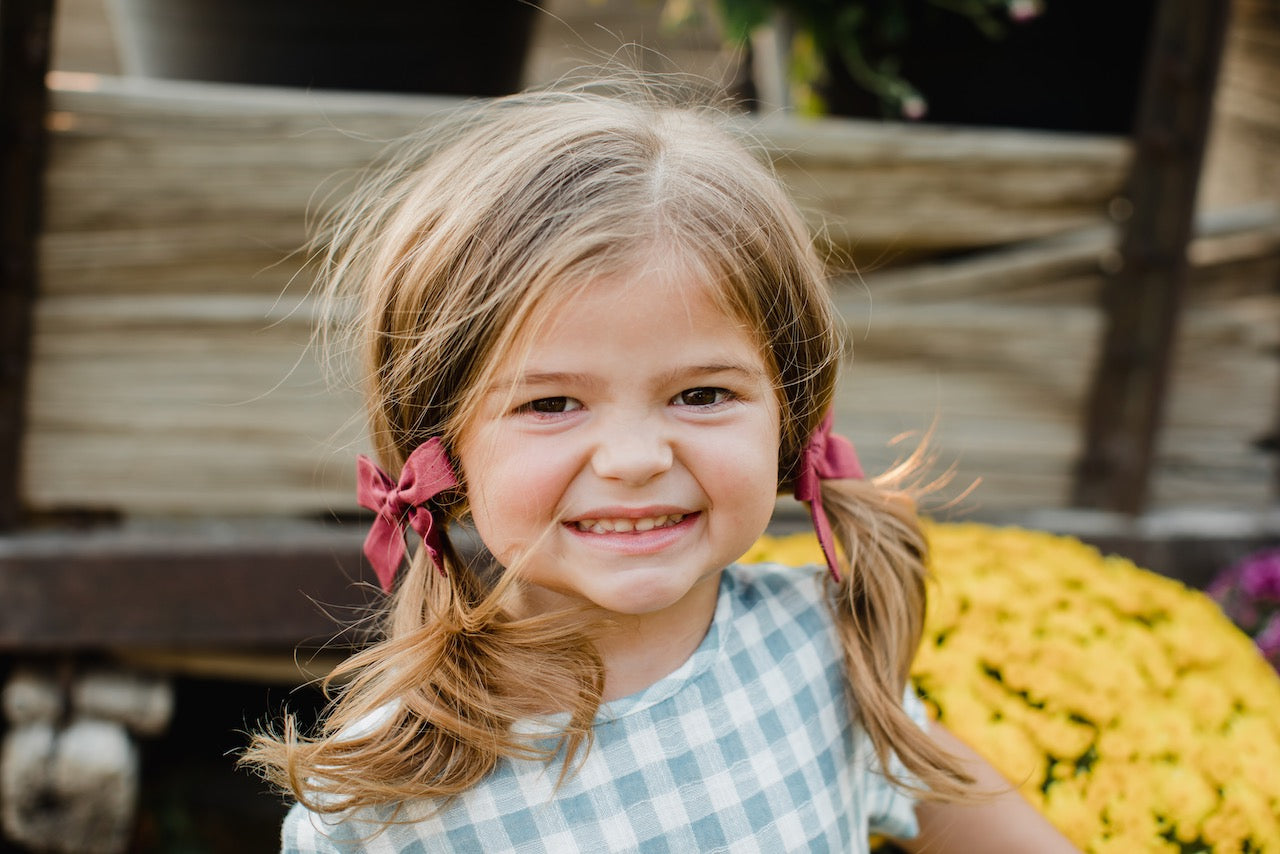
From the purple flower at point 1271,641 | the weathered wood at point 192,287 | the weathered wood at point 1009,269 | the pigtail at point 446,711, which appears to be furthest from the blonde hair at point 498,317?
the purple flower at point 1271,641

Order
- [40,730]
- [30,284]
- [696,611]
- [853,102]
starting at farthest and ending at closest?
[853,102], [40,730], [30,284], [696,611]

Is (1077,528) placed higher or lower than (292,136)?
lower

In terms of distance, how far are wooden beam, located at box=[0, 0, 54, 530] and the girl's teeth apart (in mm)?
1577

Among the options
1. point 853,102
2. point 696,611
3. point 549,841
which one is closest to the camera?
point 549,841

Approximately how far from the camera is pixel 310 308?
2297 millimetres

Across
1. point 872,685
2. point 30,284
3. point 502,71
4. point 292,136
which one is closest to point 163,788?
point 30,284

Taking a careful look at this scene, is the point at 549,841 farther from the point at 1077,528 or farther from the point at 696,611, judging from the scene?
the point at 1077,528

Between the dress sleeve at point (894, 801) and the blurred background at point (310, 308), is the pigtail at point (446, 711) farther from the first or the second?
the blurred background at point (310, 308)

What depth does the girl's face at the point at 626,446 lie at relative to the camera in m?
0.99

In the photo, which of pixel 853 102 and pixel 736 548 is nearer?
pixel 736 548

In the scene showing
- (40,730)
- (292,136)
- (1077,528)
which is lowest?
(40,730)

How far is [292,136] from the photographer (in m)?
2.21

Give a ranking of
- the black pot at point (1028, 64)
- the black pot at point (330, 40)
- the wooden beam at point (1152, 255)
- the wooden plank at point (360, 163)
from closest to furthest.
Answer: the wooden plank at point (360, 163)
the black pot at point (330, 40)
the wooden beam at point (1152, 255)
the black pot at point (1028, 64)

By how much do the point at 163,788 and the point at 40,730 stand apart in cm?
39
